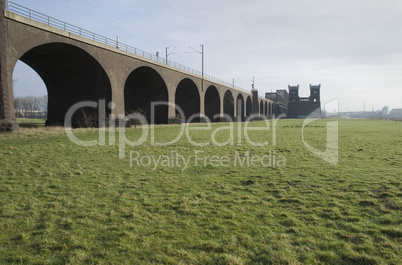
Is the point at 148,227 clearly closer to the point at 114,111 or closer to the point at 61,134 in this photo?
the point at 61,134

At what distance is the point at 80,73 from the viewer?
74.5 feet

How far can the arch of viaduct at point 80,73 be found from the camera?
15086mm

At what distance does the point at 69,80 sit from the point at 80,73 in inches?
65.1

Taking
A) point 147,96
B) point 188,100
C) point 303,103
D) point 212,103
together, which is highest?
point 303,103

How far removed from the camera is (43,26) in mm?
16844

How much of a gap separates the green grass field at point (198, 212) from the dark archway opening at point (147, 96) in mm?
22373

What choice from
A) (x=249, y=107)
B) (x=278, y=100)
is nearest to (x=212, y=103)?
(x=249, y=107)

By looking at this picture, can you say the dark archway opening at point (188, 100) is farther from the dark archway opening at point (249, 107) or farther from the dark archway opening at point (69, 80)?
the dark archway opening at point (249, 107)

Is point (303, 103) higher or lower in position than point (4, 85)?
higher

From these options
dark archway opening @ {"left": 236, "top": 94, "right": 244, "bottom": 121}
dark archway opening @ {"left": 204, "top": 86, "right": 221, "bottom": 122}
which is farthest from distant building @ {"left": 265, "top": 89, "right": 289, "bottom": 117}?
dark archway opening @ {"left": 204, "top": 86, "right": 221, "bottom": 122}

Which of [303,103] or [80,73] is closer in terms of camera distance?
[80,73]

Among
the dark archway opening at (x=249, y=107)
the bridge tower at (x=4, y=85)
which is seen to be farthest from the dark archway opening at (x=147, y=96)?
the dark archway opening at (x=249, y=107)

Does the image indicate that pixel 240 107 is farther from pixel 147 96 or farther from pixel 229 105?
pixel 147 96

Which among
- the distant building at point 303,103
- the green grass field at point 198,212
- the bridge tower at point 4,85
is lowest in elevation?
the green grass field at point 198,212
